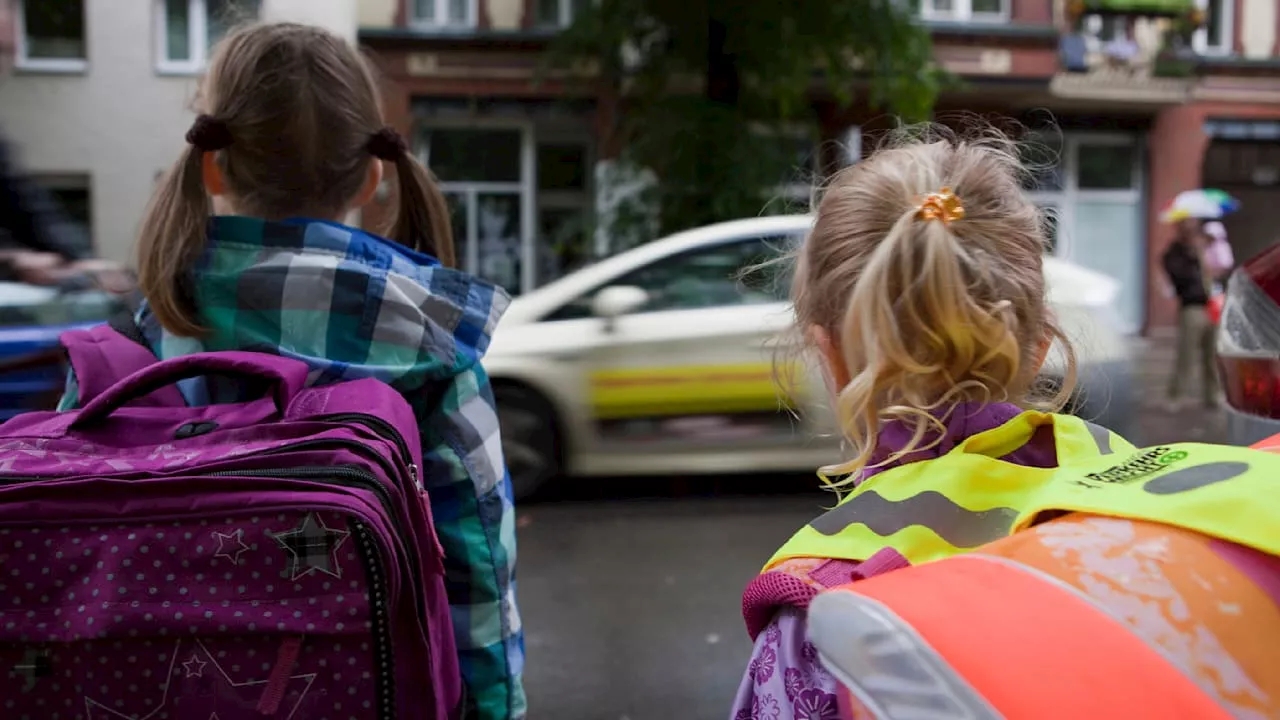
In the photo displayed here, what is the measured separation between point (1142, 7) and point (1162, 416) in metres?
8.14

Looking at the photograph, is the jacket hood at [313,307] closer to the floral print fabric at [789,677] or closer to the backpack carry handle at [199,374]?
the backpack carry handle at [199,374]

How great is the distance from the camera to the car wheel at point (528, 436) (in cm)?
679

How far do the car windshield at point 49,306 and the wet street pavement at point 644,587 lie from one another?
2.13 metres

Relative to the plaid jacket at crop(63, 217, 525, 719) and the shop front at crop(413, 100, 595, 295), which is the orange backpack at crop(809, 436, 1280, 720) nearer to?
the plaid jacket at crop(63, 217, 525, 719)

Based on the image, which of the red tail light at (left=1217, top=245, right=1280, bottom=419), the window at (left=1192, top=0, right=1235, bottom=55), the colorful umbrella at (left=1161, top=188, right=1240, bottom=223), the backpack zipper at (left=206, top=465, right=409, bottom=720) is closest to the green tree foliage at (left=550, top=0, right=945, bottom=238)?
the colorful umbrella at (left=1161, top=188, right=1240, bottom=223)

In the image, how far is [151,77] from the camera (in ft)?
54.4

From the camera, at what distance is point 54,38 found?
1644 cm

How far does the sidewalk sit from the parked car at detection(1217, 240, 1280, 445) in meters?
5.13

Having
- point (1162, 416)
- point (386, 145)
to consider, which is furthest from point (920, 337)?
point (1162, 416)

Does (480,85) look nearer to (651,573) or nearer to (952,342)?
(651,573)

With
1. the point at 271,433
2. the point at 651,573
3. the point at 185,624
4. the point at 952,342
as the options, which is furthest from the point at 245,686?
the point at 651,573

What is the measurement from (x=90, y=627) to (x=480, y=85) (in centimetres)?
1615

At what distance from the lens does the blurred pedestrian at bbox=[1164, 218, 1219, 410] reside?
11.3 m

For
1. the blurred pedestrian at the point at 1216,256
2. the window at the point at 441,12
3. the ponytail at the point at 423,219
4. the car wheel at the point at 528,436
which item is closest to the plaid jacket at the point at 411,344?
the ponytail at the point at 423,219
